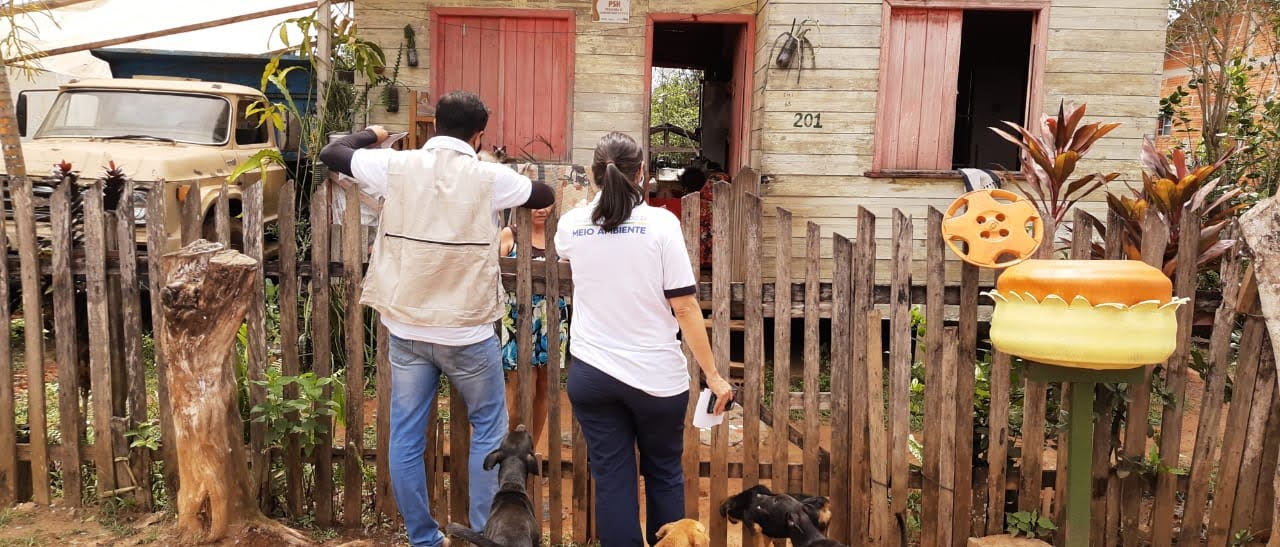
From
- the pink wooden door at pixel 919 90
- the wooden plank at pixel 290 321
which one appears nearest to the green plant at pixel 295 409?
the wooden plank at pixel 290 321

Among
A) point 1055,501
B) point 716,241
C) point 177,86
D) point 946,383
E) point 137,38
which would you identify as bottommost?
point 1055,501

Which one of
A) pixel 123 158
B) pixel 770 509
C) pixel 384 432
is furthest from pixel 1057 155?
pixel 123 158

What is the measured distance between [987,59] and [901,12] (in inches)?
236

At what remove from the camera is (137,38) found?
946cm

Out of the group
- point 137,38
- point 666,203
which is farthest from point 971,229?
point 137,38

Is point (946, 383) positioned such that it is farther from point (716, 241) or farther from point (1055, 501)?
point (716, 241)

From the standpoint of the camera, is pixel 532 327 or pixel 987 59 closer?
pixel 532 327

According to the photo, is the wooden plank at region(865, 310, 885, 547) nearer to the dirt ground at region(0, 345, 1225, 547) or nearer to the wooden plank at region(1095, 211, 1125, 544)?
the dirt ground at region(0, 345, 1225, 547)

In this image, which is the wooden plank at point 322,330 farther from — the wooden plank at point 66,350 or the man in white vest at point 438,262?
the wooden plank at point 66,350

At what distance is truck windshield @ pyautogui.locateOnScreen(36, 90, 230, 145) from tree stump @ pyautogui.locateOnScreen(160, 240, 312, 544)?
16.4 ft

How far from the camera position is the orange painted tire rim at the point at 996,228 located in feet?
10.4

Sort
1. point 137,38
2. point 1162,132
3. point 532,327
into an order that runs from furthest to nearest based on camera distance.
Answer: point 1162,132
point 137,38
point 532,327

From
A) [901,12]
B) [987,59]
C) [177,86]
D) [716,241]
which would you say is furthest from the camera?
[987,59]

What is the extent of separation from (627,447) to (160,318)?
7.07ft
